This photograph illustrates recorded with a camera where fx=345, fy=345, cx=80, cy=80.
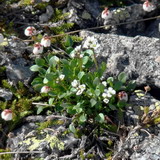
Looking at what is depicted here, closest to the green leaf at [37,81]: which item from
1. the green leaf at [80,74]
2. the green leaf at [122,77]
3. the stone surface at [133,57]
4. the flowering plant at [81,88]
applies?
the flowering plant at [81,88]

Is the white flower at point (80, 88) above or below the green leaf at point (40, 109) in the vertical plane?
above

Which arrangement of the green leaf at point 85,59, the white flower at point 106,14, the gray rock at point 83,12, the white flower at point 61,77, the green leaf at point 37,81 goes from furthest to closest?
the gray rock at point 83,12, the white flower at point 106,14, the green leaf at point 37,81, the green leaf at point 85,59, the white flower at point 61,77

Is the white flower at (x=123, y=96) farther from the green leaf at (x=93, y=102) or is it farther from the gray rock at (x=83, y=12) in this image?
the gray rock at (x=83, y=12)

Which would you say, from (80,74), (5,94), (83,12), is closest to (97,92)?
(80,74)

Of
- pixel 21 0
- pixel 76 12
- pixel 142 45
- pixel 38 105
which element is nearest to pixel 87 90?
pixel 38 105

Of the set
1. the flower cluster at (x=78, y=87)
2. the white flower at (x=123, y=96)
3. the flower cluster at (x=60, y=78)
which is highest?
the flower cluster at (x=60, y=78)

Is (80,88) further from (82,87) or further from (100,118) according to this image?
(100,118)
